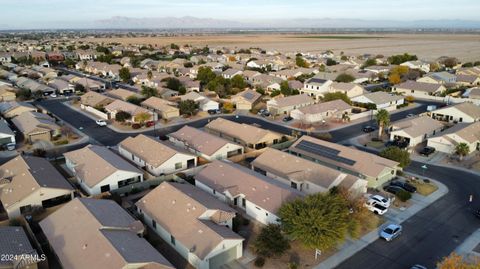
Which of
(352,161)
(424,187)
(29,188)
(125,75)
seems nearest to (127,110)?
(29,188)

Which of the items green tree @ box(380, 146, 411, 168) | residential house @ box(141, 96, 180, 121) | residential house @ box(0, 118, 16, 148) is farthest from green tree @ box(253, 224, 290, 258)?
residential house @ box(141, 96, 180, 121)

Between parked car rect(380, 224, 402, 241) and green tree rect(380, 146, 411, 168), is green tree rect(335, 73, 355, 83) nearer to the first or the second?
green tree rect(380, 146, 411, 168)

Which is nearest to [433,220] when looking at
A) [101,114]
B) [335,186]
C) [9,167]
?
[335,186]

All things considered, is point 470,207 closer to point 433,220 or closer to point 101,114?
point 433,220

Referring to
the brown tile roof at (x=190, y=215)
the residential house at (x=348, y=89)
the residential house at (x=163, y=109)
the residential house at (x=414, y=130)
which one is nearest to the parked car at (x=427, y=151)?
the residential house at (x=414, y=130)

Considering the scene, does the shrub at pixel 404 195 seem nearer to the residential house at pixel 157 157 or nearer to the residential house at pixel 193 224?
the residential house at pixel 193 224

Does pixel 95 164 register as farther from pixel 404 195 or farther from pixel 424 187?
pixel 424 187
